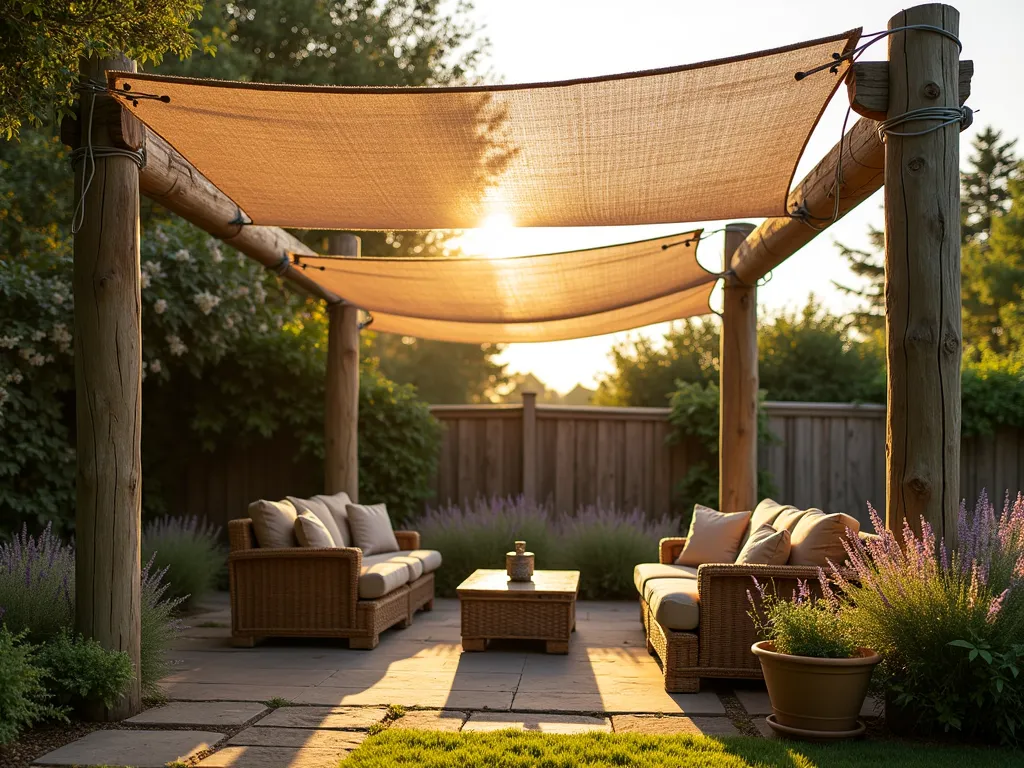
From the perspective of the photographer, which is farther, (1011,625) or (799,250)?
(799,250)

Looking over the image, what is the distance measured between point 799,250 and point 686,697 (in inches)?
97.9

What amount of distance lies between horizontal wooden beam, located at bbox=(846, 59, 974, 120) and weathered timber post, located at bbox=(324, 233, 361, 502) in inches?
181

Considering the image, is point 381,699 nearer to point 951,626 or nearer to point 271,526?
point 271,526

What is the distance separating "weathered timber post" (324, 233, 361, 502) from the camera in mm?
7465

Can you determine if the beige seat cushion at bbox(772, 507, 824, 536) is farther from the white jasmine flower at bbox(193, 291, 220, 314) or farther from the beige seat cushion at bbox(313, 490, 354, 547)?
the white jasmine flower at bbox(193, 291, 220, 314)

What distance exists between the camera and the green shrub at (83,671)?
3602mm

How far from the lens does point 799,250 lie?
5305 millimetres

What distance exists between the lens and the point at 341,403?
7.50 meters

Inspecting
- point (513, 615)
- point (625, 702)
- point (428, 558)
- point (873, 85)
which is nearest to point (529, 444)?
point (428, 558)

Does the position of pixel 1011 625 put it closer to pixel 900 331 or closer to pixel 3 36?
pixel 900 331

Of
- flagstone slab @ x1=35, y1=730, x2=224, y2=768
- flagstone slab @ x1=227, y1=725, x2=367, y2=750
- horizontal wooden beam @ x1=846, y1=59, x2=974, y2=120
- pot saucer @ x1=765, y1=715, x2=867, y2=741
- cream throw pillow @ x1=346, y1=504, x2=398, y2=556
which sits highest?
horizontal wooden beam @ x1=846, y1=59, x2=974, y2=120

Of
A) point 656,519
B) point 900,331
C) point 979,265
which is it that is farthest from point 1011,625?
point 979,265

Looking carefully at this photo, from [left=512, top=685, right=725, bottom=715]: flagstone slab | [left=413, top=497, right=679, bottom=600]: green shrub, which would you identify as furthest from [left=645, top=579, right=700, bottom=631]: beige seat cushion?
[left=413, top=497, right=679, bottom=600]: green shrub

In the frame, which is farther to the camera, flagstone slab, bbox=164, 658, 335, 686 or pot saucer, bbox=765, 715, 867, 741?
flagstone slab, bbox=164, 658, 335, 686
